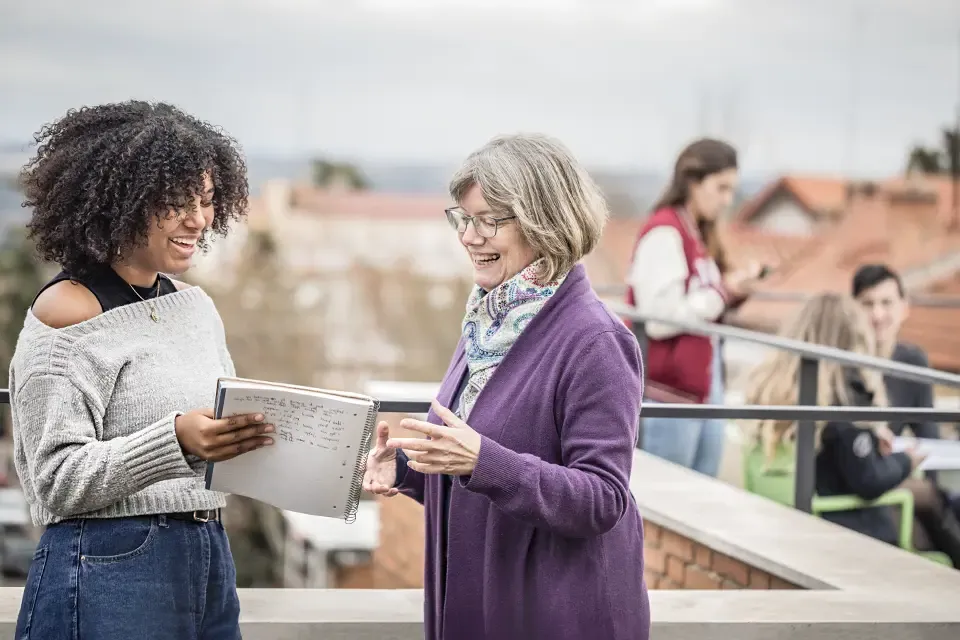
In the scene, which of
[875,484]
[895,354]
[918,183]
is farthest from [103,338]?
[918,183]

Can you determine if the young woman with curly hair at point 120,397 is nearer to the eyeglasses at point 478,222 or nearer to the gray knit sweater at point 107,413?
the gray knit sweater at point 107,413

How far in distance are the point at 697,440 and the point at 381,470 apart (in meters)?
2.63

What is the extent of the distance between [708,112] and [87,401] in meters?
38.2

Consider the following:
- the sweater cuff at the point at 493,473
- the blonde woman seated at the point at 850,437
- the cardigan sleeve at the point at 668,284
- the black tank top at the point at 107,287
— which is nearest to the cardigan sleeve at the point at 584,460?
the sweater cuff at the point at 493,473

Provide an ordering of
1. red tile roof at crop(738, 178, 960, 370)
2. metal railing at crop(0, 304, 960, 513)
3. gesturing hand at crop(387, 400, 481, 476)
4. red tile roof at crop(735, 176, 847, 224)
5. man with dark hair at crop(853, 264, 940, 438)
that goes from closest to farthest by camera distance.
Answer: gesturing hand at crop(387, 400, 481, 476)
metal railing at crop(0, 304, 960, 513)
man with dark hair at crop(853, 264, 940, 438)
red tile roof at crop(738, 178, 960, 370)
red tile roof at crop(735, 176, 847, 224)

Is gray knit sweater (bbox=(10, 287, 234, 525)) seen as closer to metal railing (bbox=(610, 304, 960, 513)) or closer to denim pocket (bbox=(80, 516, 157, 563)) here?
denim pocket (bbox=(80, 516, 157, 563))

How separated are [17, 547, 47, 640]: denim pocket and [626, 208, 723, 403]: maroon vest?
9.95ft

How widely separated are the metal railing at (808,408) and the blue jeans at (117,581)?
3.89 ft

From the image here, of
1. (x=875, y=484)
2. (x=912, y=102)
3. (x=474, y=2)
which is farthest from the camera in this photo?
(x=474, y=2)

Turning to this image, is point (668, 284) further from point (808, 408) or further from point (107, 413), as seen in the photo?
point (107, 413)

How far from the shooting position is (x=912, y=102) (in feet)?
116

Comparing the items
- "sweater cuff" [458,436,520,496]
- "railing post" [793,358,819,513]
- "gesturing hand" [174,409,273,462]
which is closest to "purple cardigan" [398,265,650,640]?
"sweater cuff" [458,436,520,496]

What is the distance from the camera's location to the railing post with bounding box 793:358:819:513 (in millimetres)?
3635

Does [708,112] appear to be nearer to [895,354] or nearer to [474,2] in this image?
[474,2]
